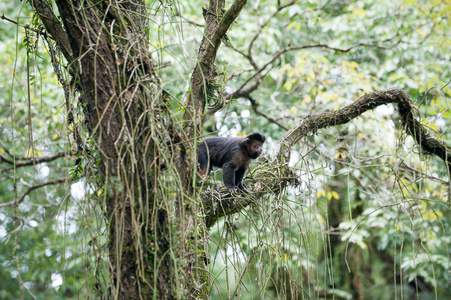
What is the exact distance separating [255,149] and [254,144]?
93 mm

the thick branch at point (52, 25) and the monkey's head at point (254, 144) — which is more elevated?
the thick branch at point (52, 25)

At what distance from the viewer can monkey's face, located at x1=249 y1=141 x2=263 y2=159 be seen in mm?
5766

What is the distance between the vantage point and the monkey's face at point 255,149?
18.9 ft

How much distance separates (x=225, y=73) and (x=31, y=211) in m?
7.02

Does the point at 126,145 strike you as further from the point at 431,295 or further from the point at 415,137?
the point at 431,295

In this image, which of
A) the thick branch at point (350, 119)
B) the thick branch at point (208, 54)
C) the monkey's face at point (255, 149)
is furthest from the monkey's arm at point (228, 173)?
the thick branch at point (208, 54)

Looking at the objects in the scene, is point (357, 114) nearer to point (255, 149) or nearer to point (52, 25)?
point (255, 149)

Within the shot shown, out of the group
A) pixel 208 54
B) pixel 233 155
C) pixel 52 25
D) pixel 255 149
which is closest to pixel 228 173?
pixel 233 155

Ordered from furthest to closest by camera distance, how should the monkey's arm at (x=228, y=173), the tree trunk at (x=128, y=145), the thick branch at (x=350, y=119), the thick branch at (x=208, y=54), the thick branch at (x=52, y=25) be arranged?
the monkey's arm at (x=228, y=173) → the thick branch at (x=350, y=119) → the thick branch at (x=208, y=54) → the thick branch at (x=52, y=25) → the tree trunk at (x=128, y=145)

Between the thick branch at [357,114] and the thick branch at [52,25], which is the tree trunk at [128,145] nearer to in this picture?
the thick branch at [52,25]

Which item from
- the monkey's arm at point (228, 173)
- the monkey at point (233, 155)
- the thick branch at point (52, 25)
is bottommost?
the monkey's arm at point (228, 173)

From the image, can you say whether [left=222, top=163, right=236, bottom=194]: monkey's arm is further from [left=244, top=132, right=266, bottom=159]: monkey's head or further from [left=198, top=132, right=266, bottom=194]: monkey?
[left=244, top=132, right=266, bottom=159]: monkey's head

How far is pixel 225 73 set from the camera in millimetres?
3670

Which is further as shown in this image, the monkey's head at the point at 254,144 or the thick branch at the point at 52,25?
the monkey's head at the point at 254,144
